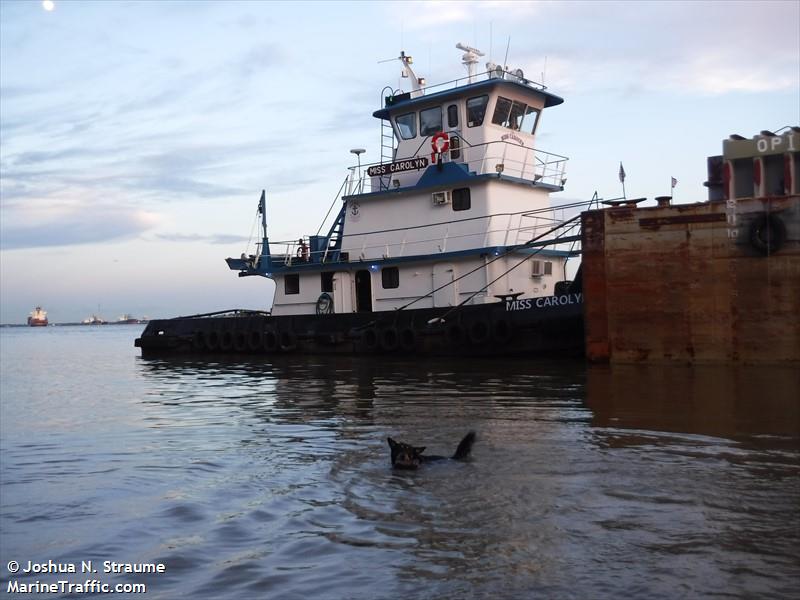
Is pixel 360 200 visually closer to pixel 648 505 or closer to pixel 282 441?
pixel 282 441

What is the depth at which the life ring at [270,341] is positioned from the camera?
71.9 feet

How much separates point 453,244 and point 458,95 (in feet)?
11.9

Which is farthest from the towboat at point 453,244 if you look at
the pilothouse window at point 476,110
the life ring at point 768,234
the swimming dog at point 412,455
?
the swimming dog at point 412,455

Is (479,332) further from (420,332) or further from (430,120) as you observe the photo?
(430,120)

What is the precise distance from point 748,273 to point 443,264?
23.2 feet

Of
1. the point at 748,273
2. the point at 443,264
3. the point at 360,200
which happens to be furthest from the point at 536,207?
the point at 748,273

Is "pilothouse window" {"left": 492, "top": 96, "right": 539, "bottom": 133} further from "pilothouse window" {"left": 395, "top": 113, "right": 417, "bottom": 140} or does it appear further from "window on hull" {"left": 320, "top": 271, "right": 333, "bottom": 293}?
"window on hull" {"left": 320, "top": 271, "right": 333, "bottom": 293}

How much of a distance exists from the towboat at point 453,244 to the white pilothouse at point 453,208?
0.03 meters

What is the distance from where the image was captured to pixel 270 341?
72.5ft

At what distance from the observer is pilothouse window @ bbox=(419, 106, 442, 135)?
19.5m

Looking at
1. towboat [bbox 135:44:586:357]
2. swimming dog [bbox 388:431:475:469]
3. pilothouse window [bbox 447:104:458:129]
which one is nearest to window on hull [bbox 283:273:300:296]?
towboat [bbox 135:44:586:357]

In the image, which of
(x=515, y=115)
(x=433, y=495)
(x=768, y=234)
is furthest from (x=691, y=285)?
(x=433, y=495)

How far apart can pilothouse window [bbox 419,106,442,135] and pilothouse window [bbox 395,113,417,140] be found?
0.64ft

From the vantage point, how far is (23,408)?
15.1 metres
